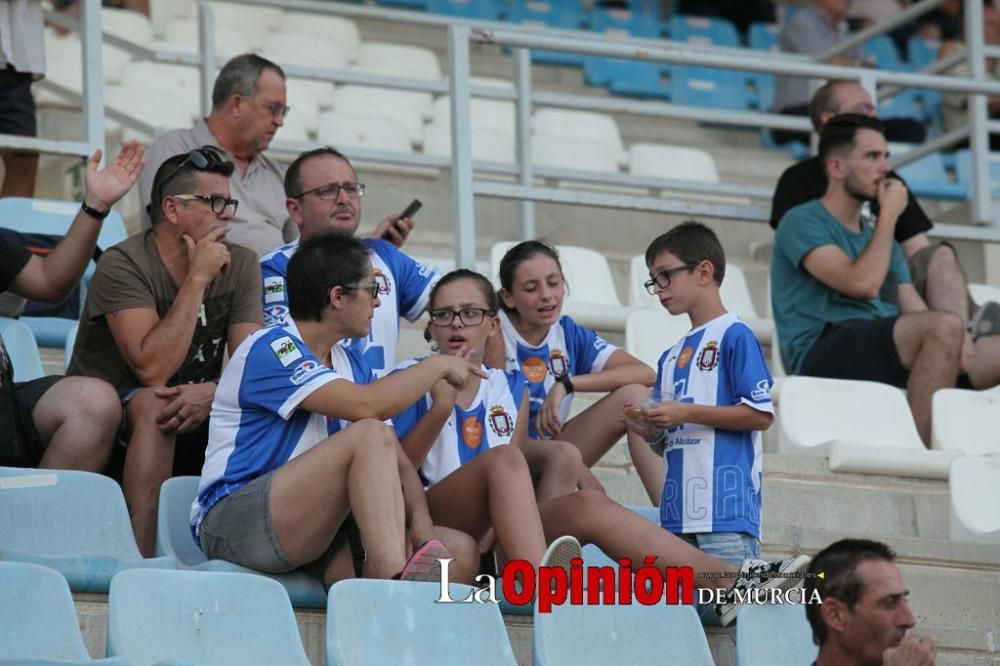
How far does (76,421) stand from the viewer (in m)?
4.63

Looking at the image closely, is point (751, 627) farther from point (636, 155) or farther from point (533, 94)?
point (636, 155)

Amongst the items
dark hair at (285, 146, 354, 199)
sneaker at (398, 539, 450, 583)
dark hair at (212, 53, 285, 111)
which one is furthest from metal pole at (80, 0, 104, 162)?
sneaker at (398, 539, 450, 583)

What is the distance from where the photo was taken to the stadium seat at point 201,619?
12.4 ft

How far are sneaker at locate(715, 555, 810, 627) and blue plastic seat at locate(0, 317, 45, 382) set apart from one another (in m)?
1.96

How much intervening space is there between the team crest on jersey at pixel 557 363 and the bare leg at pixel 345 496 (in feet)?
3.73

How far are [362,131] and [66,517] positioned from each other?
4.58 metres

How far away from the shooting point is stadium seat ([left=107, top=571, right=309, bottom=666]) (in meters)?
3.78

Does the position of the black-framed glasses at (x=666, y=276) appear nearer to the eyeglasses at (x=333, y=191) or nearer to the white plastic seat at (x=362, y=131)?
the eyeglasses at (x=333, y=191)

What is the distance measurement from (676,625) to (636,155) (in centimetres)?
513

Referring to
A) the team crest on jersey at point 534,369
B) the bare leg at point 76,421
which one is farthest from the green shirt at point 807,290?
the bare leg at point 76,421

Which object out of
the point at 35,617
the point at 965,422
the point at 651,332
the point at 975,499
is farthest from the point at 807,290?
the point at 35,617

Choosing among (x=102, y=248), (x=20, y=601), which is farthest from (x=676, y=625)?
(x=102, y=248)

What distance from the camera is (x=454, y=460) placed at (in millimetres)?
5012

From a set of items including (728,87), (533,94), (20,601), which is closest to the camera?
(20,601)
